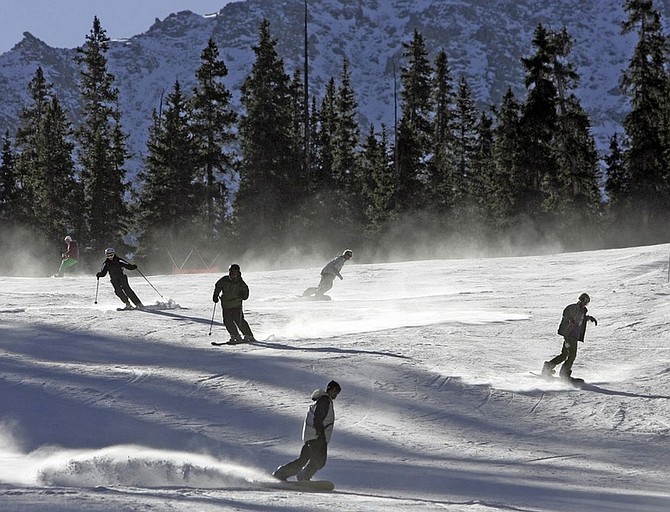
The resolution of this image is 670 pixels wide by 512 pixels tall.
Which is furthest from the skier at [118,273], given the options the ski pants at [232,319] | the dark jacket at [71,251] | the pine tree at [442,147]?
the pine tree at [442,147]

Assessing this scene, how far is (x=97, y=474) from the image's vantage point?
959cm

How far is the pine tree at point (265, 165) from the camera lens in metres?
46.0

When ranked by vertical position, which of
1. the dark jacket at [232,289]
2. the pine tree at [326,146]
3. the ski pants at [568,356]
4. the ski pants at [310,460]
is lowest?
the ski pants at [310,460]

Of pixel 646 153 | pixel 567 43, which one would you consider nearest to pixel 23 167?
pixel 567 43

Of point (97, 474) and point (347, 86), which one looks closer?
point (97, 474)

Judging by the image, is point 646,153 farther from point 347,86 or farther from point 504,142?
point 347,86

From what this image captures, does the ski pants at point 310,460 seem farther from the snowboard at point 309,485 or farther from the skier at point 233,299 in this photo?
the skier at point 233,299

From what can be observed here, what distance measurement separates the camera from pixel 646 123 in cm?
4491

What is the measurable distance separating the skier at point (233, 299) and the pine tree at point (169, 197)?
2993cm

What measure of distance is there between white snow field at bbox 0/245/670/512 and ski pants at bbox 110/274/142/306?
0.57 metres

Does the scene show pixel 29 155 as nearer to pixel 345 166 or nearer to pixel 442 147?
pixel 345 166

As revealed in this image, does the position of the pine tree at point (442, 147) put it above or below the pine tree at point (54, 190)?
above

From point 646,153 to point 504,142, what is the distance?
7565mm

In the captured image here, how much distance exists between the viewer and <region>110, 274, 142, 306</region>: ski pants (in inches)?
782
